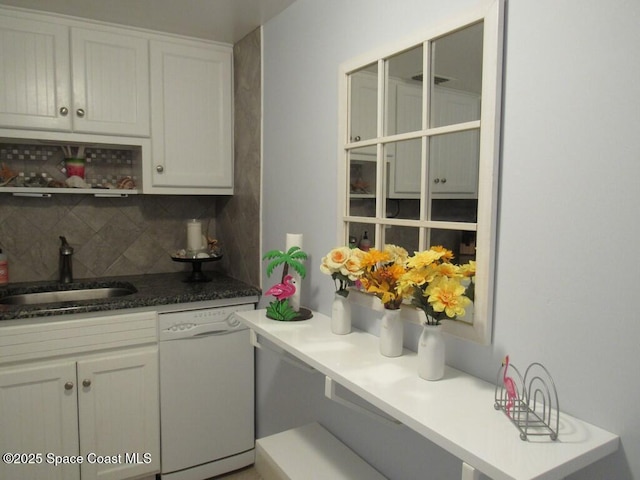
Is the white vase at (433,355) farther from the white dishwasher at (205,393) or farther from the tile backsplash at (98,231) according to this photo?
the tile backsplash at (98,231)

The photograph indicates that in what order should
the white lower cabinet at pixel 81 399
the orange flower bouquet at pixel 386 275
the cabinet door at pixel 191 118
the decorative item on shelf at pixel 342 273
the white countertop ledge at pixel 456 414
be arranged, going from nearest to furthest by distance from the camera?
1. the white countertop ledge at pixel 456 414
2. the orange flower bouquet at pixel 386 275
3. the decorative item on shelf at pixel 342 273
4. the white lower cabinet at pixel 81 399
5. the cabinet door at pixel 191 118

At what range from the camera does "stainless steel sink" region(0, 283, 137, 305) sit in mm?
2287

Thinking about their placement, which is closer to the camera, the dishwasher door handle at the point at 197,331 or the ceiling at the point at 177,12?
the ceiling at the point at 177,12

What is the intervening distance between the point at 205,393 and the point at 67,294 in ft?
Result: 3.01

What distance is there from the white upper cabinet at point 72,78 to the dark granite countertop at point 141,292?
0.82 meters

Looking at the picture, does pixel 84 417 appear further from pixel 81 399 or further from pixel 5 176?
pixel 5 176

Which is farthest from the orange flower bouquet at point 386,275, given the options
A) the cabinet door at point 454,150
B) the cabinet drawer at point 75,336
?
the cabinet drawer at point 75,336

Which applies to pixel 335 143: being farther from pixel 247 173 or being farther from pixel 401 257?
pixel 247 173

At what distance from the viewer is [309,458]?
1634mm

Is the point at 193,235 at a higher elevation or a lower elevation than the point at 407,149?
lower

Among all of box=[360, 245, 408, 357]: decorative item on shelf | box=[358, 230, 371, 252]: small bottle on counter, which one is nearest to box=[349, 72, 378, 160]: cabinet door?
box=[358, 230, 371, 252]: small bottle on counter

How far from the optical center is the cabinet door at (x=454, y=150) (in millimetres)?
1189

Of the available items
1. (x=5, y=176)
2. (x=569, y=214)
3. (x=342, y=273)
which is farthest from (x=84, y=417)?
(x=569, y=214)

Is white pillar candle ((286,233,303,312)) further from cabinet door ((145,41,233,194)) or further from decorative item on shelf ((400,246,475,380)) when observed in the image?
cabinet door ((145,41,233,194))
